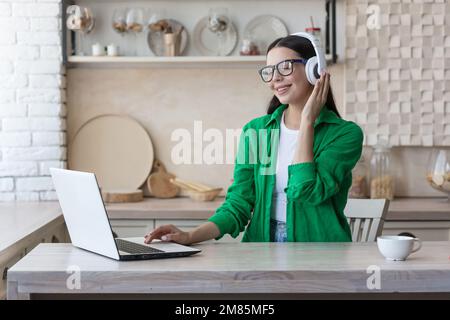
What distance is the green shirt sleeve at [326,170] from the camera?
211 cm

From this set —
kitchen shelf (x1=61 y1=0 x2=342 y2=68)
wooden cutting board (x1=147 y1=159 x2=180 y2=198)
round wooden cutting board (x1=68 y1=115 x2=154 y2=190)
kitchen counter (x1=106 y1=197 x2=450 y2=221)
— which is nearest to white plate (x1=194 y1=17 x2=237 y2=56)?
kitchen shelf (x1=61 y1=0 x2=342 y2=68)

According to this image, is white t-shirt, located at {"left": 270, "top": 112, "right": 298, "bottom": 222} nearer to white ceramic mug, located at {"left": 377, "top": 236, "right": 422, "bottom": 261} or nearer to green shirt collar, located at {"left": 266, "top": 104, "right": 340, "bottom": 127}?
green shirt collar, located at {"left": 266, "top": 104, "right": 340, "bottom": 127}

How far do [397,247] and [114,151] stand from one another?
2243 millimetres

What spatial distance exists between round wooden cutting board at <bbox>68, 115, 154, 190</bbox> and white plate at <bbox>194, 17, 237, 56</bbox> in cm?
55


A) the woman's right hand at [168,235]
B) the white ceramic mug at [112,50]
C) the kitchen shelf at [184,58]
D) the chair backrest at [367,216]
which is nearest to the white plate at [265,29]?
the kitchen shelf at [184,58]

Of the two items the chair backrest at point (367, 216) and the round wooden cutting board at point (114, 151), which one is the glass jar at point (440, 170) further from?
the round wooden cutting board at point (114, 151)

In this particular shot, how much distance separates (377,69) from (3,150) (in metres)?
2.01

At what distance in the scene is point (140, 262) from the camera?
1.84 meters

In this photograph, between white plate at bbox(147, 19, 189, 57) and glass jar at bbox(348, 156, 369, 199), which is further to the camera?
white plate at bbox(147, 19, 189, 57)

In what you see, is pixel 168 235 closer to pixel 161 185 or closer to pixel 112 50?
pixel 161 185

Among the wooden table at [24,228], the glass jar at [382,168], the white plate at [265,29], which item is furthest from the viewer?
the white plate at [265,29]

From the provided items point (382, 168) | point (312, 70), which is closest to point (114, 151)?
point (382, 168)

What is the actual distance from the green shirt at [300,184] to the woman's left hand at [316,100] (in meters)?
0.09

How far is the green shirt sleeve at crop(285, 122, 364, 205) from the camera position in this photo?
211cm
